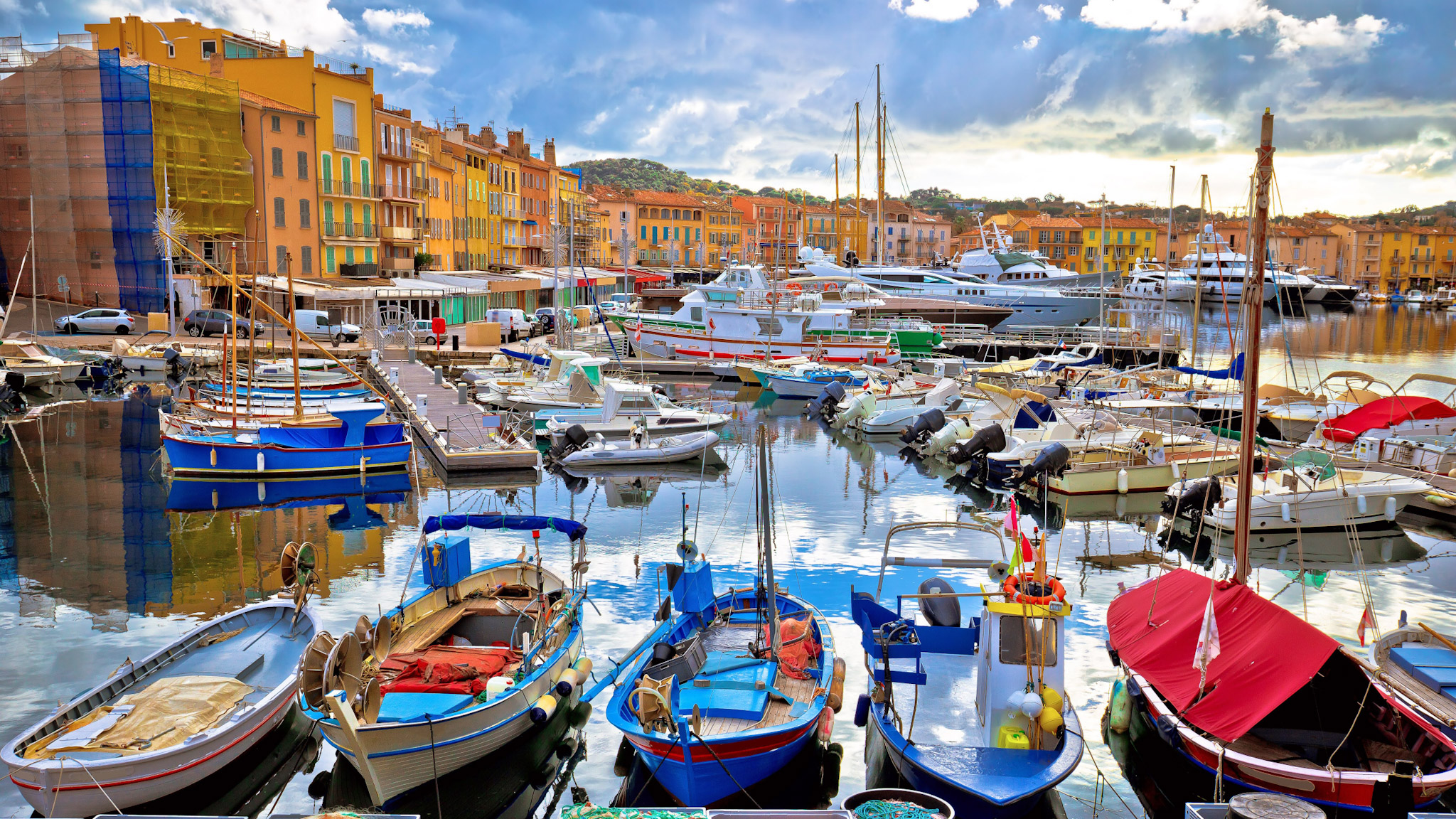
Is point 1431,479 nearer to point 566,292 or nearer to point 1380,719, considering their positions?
point 1380,719

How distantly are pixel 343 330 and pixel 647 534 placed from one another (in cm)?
3034

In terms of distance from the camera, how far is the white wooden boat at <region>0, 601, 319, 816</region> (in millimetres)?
9070

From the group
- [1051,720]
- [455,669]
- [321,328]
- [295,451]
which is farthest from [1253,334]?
[321,328]

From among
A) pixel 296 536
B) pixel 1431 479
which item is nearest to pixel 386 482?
pixel 296 536

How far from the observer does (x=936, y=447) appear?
94.1ft

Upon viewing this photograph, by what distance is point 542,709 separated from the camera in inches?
420

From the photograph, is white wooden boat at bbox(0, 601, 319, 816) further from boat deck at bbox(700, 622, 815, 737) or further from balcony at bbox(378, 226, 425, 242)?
balcony at bbox(378, 226, 425, 242)

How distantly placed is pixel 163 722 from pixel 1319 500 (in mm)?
20210

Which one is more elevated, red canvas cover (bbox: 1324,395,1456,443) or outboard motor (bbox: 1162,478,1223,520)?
red canvas cover (bbox: 1324,395,1456,443)

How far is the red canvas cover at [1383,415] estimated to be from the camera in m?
24.5

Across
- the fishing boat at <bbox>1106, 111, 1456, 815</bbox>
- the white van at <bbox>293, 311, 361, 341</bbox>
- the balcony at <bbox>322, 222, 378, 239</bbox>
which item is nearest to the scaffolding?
the balcony at <bbox>322, 222, 378, 239</bbox>

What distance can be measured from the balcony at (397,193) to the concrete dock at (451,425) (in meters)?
22.4

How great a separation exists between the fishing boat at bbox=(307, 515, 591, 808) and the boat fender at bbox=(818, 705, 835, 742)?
9.18 feet

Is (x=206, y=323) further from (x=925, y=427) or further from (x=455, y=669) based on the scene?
(x=455, y=669)
